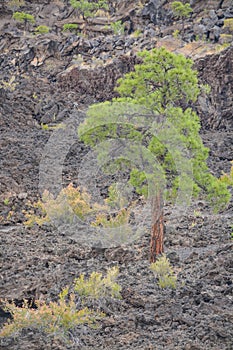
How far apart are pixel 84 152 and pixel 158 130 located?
14.3m

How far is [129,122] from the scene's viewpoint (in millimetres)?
10438

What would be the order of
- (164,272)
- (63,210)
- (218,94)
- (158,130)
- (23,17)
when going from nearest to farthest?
(164,272) → (158,130) → (63,210) → (218,94) → (23,17)

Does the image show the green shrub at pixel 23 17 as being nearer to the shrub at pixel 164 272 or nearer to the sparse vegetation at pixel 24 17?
the sparse vegetation at pixel 24 17

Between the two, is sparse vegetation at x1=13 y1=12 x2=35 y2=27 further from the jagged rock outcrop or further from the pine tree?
the pine tree

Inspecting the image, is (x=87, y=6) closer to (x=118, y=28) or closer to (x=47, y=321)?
(x=118, y=28)

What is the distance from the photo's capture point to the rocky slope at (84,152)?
809 cm

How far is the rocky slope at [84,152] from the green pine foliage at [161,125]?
5.80 ft

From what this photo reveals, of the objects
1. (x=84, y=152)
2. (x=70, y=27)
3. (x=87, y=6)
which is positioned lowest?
(x=84, y=152)

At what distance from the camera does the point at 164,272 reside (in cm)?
1016

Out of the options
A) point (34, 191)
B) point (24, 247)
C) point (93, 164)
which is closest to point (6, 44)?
point (93, 164)

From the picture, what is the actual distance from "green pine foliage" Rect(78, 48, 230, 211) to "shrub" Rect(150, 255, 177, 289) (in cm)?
Result: 143

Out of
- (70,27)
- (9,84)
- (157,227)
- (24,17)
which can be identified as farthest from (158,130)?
(24,17)

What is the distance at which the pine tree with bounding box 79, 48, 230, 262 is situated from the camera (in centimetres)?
1023

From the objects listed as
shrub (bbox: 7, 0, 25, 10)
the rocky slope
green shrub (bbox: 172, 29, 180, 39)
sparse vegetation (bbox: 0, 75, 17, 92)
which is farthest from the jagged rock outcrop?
shrub (bbox: 7, 0, 25, 10)
